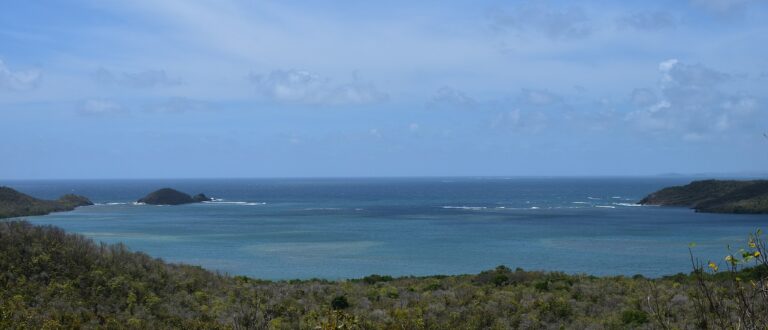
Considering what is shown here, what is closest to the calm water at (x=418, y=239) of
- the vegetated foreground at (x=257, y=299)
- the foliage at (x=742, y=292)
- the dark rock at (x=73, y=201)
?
the vegetated foreground at (x=257, y=299)

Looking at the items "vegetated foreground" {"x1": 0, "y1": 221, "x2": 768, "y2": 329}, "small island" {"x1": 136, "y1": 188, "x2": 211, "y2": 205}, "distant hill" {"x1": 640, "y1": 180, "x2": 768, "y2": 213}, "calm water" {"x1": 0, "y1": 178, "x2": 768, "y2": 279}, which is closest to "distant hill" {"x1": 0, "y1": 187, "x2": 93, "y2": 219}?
"calm water" {"x1": 0, "y1": 178, "x2": 768, "y2": 279}

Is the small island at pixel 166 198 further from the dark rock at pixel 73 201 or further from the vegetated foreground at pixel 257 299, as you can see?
the vegetated foreground at pixel 257 299

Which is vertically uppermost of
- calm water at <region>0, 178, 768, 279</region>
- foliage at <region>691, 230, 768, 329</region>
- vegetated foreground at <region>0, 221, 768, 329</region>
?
foliage at <region>691, 230, 768, 329</region>

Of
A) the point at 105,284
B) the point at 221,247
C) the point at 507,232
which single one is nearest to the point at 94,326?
the point at 105,284

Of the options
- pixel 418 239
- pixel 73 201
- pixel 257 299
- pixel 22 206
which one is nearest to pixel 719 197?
pixel 418 239

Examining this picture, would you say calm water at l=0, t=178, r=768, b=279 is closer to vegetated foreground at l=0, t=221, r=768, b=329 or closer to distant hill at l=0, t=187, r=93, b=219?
distant hill at l=0, t=187, r=93, b=219

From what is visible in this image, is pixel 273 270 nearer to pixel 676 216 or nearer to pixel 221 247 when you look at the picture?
pixel 221 247

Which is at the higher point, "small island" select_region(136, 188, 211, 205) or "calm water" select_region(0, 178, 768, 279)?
"small island" select_region(136, 188, 211, 205)
